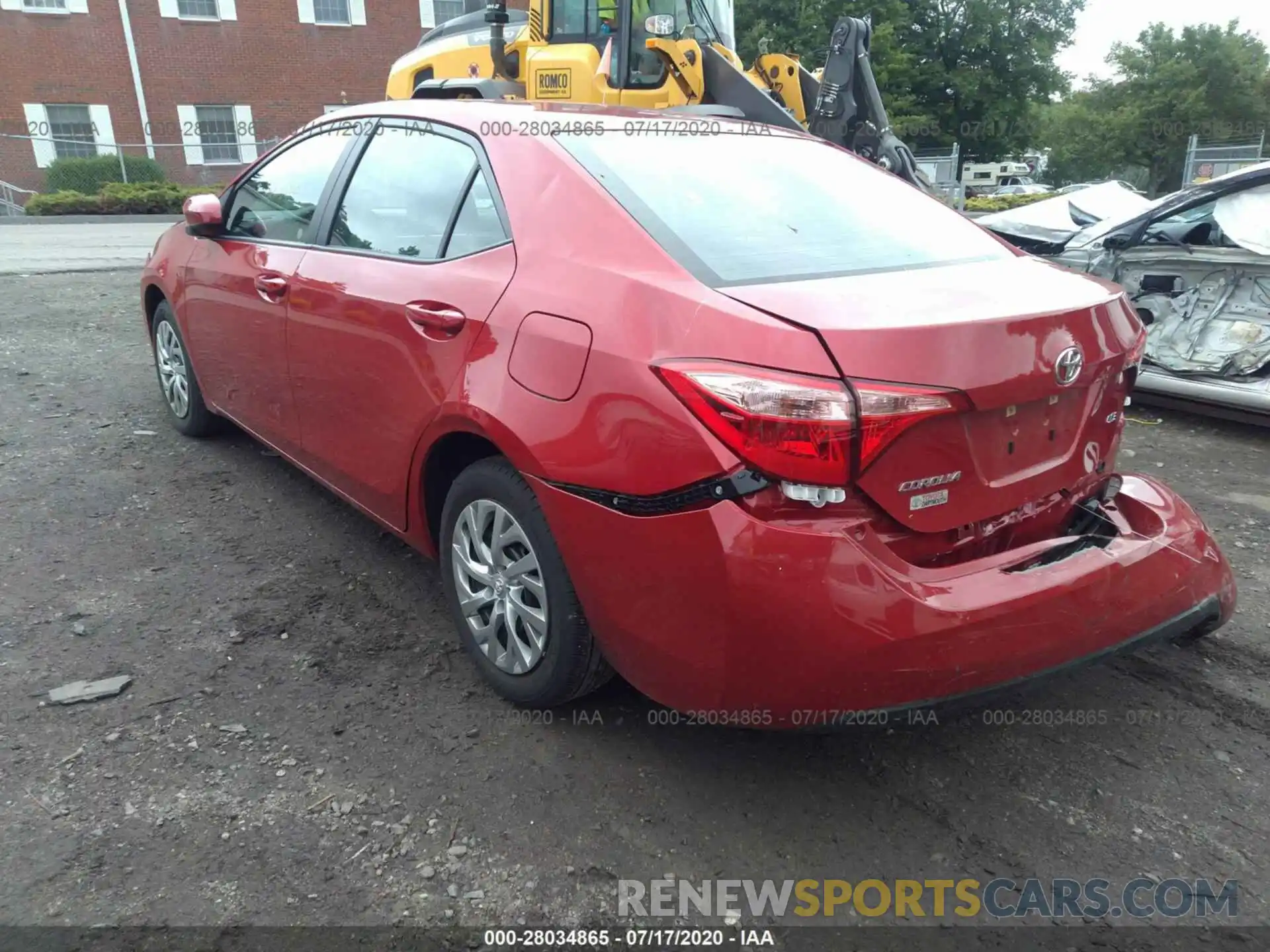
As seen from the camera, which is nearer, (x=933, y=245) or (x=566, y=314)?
(x=566, y=314)

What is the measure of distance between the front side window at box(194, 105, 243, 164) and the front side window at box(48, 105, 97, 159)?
2727 millimetres

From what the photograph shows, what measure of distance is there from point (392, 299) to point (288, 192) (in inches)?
51.4

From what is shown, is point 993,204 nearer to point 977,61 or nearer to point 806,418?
point 977,61

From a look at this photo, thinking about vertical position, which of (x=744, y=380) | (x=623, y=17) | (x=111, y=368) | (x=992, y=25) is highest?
(x=992, y=25)

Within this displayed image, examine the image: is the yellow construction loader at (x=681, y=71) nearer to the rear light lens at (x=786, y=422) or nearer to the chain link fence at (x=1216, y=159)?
the rear light lens at (x=786, y=422)

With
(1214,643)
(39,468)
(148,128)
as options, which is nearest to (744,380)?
(1214,643)

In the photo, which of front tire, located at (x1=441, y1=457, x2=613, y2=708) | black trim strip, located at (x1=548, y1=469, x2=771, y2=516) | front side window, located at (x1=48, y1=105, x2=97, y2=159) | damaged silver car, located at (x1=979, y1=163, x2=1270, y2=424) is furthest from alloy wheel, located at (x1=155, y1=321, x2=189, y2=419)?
front side window, located at (x1=48, y1=105, x2=97, y2=159)

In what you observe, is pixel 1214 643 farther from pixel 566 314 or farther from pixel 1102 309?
pixel 566 314

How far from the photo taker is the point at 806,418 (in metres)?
2.01

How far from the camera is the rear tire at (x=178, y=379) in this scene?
16.0 feet

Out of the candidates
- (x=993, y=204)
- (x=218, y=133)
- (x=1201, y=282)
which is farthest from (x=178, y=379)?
(x=218, y=133)

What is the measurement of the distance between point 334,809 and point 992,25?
4090 cm

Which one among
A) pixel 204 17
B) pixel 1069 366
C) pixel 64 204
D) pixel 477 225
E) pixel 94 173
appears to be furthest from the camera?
pixel 204 17

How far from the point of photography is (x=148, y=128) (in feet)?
86.3
